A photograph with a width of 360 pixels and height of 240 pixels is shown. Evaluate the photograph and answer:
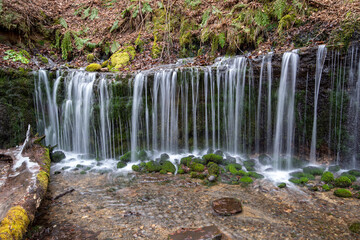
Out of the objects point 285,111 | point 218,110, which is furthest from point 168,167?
point 285,111

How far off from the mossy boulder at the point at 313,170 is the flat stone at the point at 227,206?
2.77m

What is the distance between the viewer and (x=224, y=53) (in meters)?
9.41

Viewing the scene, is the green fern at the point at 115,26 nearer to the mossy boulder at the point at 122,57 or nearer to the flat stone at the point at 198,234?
the mossy boulder at the point at 122,57

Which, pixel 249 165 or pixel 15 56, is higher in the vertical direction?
pixel 15 56

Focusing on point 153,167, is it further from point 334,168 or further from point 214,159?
point 334,168

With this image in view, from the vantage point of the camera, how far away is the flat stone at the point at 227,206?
3.95 metres

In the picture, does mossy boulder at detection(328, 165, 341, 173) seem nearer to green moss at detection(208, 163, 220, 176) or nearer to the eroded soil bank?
the eroded soil bank

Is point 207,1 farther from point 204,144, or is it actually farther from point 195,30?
point 204,144

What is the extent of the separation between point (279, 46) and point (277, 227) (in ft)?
22.7

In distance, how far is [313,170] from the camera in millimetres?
5652

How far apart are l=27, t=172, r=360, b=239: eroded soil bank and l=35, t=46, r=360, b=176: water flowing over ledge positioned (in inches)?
81.5

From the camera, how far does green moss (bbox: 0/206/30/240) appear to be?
268 centimetres

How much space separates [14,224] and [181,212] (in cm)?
265

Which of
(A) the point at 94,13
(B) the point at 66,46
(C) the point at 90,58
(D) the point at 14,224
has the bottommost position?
(D) the point at 14,224
